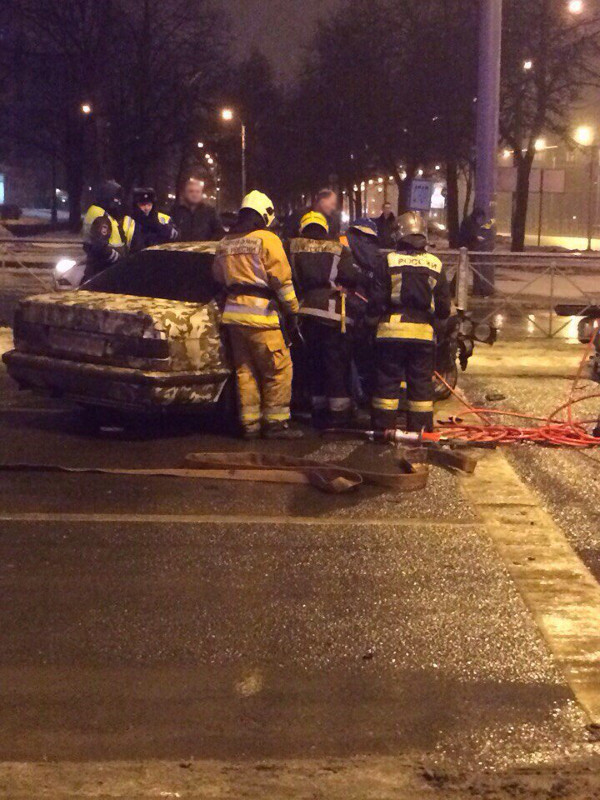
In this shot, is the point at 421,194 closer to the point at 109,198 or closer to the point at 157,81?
the point at 109,198

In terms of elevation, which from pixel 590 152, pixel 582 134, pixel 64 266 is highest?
pixel 582 134

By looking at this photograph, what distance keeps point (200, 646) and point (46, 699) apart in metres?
0.73

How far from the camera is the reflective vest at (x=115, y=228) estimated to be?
1089cm

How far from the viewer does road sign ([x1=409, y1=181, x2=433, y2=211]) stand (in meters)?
23.6

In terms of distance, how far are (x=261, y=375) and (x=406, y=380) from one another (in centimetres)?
105

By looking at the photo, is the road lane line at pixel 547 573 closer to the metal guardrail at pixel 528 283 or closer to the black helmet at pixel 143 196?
the metal guardrail at pixel 528 283

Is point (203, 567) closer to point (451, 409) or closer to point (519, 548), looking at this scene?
point (519, 548)

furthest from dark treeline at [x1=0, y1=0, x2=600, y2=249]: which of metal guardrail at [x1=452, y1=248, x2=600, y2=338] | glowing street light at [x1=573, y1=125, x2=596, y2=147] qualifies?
metal guardrail at [x1=452, y1=248, x2=600, y2=338]

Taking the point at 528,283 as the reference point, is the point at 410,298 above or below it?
above

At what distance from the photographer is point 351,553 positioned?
6008 mm

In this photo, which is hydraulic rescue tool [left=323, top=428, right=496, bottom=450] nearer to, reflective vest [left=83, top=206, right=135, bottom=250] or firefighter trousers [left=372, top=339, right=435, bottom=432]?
firefighter trousers [left=372, top=339, right=435, bottom=432]

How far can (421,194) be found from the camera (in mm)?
23781

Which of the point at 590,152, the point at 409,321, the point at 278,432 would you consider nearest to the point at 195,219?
the point at 278,432

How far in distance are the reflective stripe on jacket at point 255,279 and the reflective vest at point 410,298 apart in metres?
0.70
